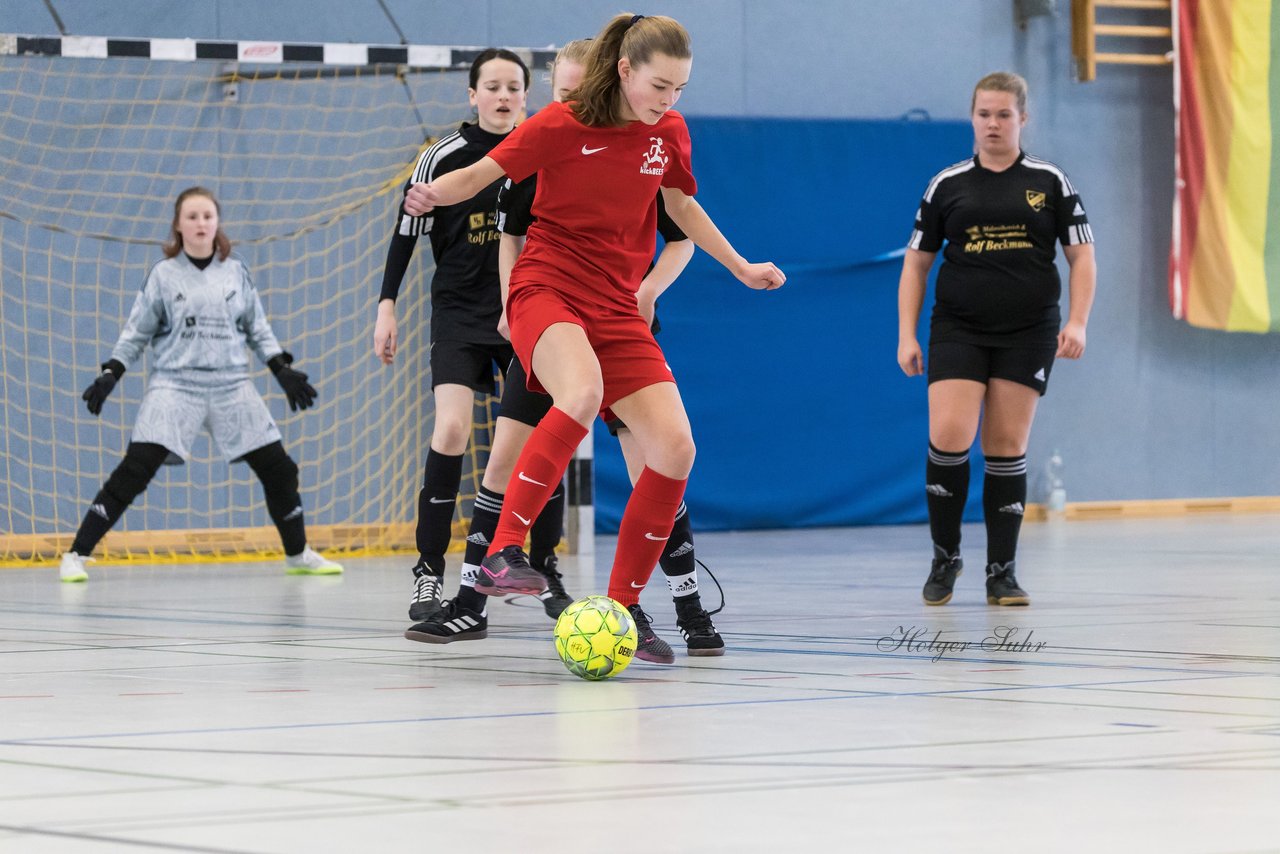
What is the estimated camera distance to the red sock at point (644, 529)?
4.40m

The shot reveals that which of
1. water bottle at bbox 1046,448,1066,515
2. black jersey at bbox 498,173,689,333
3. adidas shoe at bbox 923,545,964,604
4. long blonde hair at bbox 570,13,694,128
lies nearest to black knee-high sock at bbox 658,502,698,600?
black jersey at bbox 498,173,689,333

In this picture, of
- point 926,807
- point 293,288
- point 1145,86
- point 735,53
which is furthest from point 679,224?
point 1145,86

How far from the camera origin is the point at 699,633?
4574mm

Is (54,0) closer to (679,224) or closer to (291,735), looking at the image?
(679,224)

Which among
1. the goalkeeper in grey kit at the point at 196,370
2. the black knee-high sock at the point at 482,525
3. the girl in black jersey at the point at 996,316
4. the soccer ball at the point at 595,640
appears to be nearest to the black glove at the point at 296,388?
the goalkeeper in grey kit at the point at 196,370

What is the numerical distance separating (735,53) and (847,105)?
840 millimetres

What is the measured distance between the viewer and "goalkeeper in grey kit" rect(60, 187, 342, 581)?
333 inches

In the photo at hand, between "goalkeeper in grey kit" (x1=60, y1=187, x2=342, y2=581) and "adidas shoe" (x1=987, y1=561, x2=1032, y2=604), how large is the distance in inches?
138

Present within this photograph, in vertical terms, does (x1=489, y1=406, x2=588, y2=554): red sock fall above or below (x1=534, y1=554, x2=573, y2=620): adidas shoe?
above

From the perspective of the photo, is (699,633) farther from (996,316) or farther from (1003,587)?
(996,316)

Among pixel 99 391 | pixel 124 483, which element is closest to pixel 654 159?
pixel 99 391

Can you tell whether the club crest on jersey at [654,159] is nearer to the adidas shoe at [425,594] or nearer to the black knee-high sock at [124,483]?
the adidas shoe at [425,594]

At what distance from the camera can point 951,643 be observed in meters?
4.79

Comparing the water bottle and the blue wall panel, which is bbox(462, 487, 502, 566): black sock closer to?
the blue wall panel
